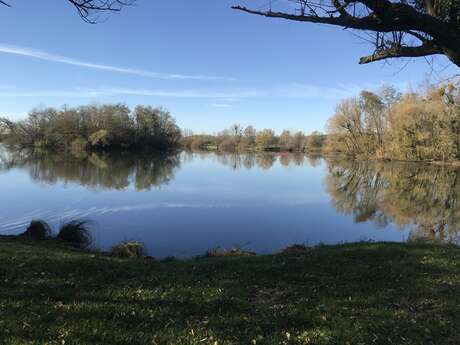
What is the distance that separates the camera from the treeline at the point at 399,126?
156ft

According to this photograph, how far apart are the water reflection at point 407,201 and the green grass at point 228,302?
1065cm

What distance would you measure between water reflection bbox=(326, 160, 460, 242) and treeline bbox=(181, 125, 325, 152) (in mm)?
77895

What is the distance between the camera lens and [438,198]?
24750 mm

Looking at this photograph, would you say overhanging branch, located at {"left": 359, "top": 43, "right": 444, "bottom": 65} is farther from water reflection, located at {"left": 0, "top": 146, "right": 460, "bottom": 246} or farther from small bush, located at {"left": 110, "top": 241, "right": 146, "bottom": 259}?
water reflection, located at {"left": 0, "top": 146, "right": 460, "bottom": 246}

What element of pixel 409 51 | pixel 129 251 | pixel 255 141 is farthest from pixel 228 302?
pixel 255 141

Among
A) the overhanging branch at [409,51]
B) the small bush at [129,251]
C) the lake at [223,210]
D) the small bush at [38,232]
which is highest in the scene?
the overhanging branch at [409,51]

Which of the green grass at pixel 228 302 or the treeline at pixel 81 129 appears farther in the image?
the treeline at pixel 81 129

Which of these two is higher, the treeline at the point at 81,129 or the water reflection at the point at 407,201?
the treeline at the point at 81,129

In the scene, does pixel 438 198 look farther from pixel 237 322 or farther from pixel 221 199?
pixel 237 322

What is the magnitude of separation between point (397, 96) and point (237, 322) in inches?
2723

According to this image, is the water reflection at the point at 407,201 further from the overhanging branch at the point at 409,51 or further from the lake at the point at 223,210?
the overhanging branch at the point at 409,51

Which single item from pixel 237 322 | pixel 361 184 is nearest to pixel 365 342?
pixel 237 322

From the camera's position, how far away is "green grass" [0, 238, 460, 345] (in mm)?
3629

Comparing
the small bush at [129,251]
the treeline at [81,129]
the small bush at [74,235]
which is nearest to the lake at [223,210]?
the small bush at [74,235]
